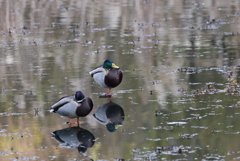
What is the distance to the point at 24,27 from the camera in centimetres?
2194

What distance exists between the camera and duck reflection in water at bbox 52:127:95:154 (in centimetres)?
839

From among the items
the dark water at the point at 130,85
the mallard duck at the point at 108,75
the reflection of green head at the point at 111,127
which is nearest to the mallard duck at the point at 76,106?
the dark water at the point at 130,85

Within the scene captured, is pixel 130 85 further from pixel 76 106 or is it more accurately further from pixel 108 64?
pixel 76 106

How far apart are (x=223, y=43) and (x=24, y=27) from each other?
8.42 meters

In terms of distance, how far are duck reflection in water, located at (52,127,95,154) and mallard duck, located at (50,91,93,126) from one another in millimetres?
240

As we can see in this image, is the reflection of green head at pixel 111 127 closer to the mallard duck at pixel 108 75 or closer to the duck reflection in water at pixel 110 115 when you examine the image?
the duck reflection in water at pixel 110 115

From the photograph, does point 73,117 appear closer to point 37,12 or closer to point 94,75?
point 94,75

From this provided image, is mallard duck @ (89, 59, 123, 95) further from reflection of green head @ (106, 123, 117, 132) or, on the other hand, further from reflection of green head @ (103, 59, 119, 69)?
reflection of green head @ (106, 123, 117, 132)

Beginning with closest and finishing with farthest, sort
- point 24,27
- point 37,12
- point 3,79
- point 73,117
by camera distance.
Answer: point 73,117
point 3,79
point 24,27
point 37,12

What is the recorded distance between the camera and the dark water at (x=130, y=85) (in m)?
8.23

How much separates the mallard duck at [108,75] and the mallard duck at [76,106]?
76.9 inches

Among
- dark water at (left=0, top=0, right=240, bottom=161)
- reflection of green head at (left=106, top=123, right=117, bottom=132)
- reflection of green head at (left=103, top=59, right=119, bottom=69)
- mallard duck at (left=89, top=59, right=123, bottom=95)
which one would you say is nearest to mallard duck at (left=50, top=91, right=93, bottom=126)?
dark water at (left=0, top=0, right=240, bottom=161)

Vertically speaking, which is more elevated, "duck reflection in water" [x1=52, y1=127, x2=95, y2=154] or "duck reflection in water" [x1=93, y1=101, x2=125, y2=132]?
"duck reflection in water" [x1=93, y1=101, x2=125, y2=132]

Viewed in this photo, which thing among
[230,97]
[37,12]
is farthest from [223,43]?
[37,12]
